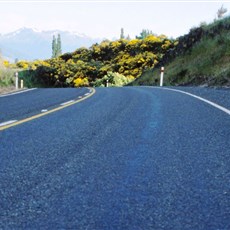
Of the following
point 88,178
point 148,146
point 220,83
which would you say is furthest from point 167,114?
point 220,83

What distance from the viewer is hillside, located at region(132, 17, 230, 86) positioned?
2028 centimetres

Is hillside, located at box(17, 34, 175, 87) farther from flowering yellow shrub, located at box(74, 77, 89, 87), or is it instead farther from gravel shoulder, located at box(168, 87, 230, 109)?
gravel shoulder, located at box(168, 87, 230, 109)

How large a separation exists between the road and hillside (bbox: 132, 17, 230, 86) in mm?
12147

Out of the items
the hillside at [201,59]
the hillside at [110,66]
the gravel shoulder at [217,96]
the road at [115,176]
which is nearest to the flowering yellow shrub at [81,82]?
the hillside at [110,66]

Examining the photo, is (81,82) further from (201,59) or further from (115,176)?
(115,176)

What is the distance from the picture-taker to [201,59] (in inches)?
944

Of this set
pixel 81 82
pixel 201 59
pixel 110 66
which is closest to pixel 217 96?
pixel 201 59

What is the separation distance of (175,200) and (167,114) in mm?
4320

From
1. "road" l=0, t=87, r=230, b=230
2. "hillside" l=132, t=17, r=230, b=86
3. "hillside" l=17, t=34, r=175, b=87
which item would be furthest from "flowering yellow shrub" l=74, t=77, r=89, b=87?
"road" l=0, t=87, r=230, b=230

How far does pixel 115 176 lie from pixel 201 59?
22171mm

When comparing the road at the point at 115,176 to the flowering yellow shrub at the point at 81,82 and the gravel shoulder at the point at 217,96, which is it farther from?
the flowering yellow shrub at the point at 81,82

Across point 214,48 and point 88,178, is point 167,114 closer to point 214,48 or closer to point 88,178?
point 88,178

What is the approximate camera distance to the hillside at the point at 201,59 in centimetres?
2028

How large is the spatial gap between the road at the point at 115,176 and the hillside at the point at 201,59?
12.1 metres
